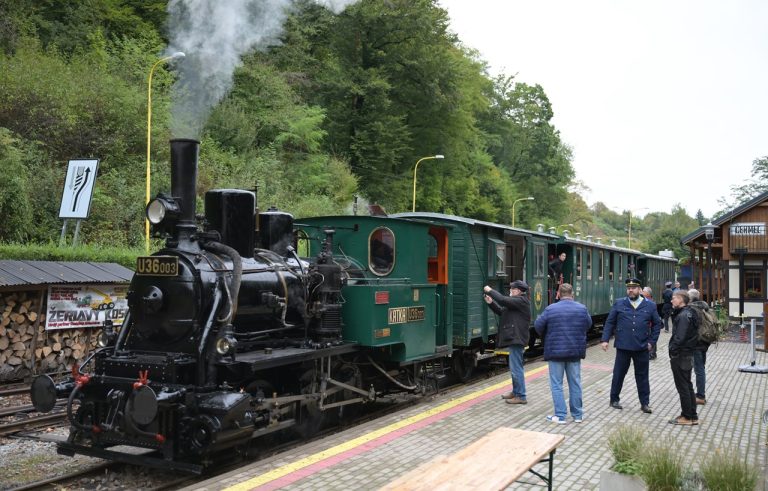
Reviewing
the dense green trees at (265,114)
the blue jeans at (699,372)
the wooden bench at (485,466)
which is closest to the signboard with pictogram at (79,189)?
the dense green trees at (265,114)

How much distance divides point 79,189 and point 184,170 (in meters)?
7.28

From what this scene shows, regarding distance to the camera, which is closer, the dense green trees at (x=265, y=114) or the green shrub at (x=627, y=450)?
the green shrub at (x=627, y=450)

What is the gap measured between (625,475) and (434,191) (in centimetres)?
3296

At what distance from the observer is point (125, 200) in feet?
65.0

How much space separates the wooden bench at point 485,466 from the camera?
4.11m

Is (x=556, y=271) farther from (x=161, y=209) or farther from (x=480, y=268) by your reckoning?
(x=161, y=209)

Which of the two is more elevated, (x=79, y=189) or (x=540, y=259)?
(x=79, y=189)

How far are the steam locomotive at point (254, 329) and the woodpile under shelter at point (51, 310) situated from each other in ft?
14.7

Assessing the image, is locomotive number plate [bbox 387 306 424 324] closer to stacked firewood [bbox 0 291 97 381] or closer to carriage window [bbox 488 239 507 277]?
carriage window [bbox 488 239 507 277]

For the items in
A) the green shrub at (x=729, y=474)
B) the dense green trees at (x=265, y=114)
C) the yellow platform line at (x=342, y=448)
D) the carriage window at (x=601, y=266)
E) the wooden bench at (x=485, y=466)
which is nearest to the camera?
the wooden bench at (x=485, y=466)

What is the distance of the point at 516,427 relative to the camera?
775cm

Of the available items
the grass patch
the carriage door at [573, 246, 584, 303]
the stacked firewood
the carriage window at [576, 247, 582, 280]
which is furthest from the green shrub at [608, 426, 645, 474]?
the carriage window at [576, 247, 582, 280]

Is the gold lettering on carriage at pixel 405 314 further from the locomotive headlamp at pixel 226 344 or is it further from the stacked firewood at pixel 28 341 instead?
the stacked firewood at pixel 28 341

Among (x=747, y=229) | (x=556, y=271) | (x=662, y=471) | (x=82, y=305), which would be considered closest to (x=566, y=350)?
(x=662, y=471)
